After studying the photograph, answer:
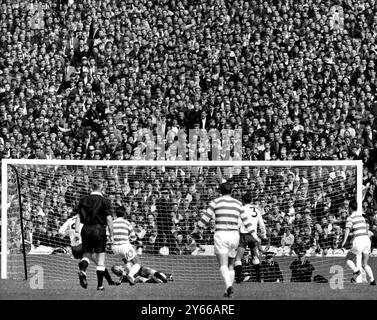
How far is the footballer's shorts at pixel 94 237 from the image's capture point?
2694cm

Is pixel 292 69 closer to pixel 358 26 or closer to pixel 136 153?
pixel 358 26

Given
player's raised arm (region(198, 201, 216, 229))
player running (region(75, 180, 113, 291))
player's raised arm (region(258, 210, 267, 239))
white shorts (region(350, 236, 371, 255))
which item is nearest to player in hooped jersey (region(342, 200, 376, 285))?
white shorts (region(350, 236, 371, 255))

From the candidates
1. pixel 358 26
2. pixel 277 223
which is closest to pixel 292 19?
pixel 358 26

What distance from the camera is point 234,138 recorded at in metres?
39.1

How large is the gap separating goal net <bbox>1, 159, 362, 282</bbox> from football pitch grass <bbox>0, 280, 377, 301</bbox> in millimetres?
1793

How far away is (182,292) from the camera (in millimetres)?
27578

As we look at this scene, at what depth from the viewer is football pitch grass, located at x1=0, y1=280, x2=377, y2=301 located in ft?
84.8

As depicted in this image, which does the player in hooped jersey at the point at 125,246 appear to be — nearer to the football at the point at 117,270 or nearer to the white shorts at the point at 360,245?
the football at the point at 117,270

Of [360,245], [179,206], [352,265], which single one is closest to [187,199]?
[179,206]

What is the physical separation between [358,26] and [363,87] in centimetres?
340

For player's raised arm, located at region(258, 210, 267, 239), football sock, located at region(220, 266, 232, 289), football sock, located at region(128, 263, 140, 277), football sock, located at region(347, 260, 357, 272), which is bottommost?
football sock, located at region(347, 260, 357, 272)

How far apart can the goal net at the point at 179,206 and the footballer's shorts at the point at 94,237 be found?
4668mm

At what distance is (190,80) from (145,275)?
1135 cm

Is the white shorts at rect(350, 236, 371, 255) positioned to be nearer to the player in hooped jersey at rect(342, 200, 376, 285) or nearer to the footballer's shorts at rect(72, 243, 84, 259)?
the player in hooped jersey at rect(342, 200, 376, 285)
